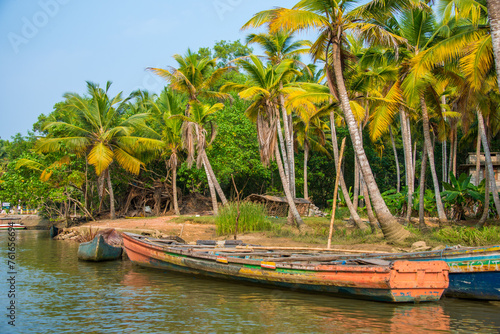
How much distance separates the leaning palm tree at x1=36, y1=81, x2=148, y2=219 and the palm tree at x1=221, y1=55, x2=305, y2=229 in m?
9.14

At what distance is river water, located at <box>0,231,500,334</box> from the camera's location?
649 centimetres

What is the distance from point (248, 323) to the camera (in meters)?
6.73

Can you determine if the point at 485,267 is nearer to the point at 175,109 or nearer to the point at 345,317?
the point at 345,317

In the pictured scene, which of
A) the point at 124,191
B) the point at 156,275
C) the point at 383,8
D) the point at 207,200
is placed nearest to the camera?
the point at 156,275

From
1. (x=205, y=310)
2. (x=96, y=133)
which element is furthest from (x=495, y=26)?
(x=96, y=133)

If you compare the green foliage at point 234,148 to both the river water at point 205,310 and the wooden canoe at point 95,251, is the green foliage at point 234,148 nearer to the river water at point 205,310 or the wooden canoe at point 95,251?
the wooden canoe at point 95,251

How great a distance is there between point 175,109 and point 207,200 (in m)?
7.38

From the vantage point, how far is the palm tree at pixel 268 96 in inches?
689

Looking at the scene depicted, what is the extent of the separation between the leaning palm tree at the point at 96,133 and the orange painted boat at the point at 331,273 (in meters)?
14.9

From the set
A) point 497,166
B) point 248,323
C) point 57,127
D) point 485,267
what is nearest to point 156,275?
point 248,323

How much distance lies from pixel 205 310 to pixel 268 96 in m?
12.4

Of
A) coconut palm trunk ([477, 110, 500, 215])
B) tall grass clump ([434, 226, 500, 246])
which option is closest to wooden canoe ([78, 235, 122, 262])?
tall grass clump ([434, 226, 500, 246])

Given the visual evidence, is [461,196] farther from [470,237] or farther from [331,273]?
[331,273]

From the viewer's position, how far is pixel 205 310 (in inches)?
298
